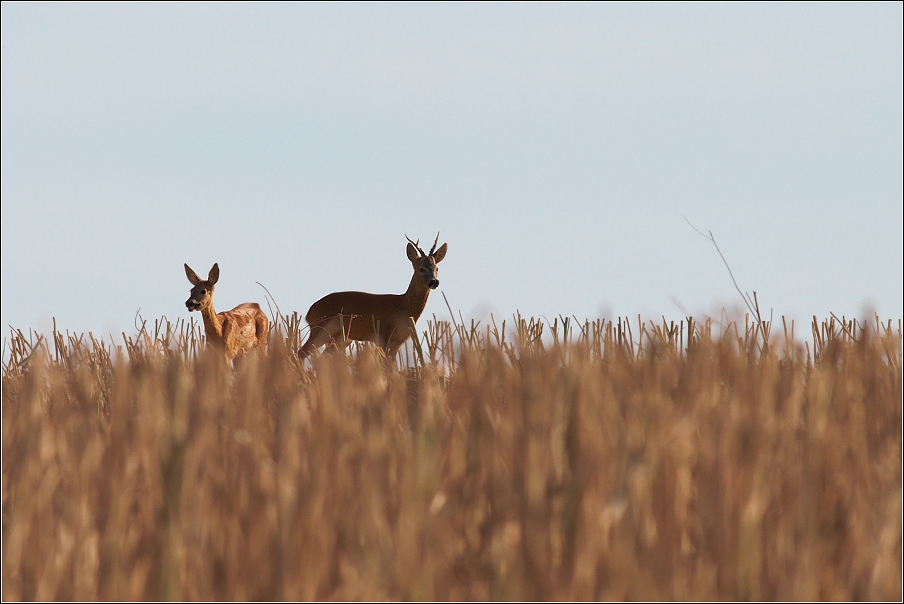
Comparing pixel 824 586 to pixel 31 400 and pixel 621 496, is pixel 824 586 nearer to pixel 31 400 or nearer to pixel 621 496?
pixel 621 496

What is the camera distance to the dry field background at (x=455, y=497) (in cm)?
291

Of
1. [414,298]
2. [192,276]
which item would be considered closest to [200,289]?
[192,276]

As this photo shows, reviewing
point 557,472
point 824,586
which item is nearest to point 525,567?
point 557,472

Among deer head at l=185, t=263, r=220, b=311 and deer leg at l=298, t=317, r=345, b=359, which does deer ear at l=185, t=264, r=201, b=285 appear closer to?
deer head at l=185, t=263, r=220, b=311

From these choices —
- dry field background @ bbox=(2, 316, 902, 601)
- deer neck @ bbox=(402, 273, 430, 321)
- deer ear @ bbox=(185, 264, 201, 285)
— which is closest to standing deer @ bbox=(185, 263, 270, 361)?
deer ear @ bbox=(185, 264, 201, 285)

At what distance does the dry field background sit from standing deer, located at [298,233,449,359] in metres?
6.61

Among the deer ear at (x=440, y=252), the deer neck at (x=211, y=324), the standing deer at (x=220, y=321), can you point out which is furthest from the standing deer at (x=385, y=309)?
the deer neck at (x=211, y=324)

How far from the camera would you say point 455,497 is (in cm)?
321

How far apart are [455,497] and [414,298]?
7657 millimetres

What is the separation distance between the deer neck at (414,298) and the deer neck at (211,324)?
2.02m

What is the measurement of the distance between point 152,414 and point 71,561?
55 centimetres

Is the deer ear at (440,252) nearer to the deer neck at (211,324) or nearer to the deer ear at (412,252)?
the deer ear at (412,252)

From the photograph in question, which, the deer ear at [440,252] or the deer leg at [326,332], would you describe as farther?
the deer ear at [440,252]

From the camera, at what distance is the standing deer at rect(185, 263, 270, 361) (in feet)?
36.1
